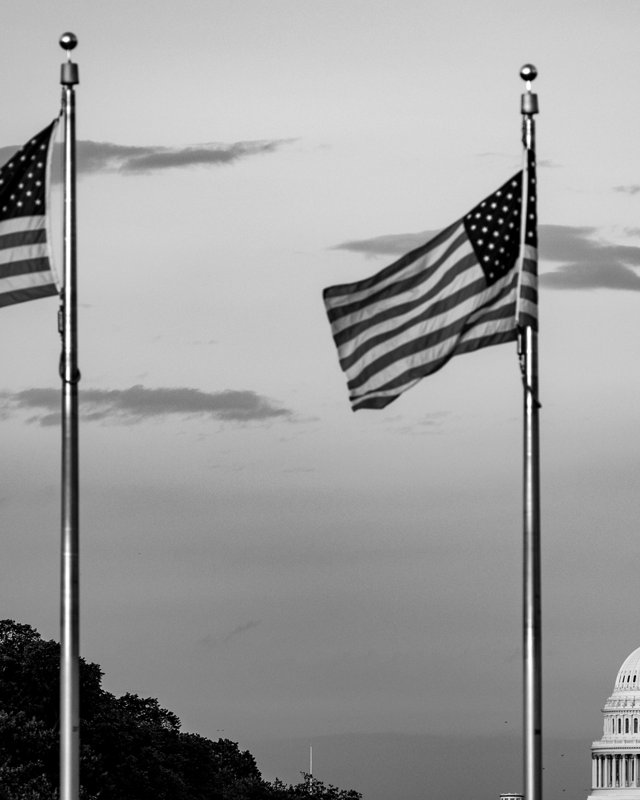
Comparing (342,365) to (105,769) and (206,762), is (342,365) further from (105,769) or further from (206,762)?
(206,762)

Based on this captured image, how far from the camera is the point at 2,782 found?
393 feet

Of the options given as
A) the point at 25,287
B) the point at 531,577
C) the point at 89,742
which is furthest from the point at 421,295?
the point at 89,742

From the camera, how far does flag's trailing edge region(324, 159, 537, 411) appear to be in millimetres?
47406

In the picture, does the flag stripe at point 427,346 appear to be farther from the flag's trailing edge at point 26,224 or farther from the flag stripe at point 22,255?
the flag stripe at point 22,255

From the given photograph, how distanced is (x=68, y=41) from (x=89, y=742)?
88288 millimetres

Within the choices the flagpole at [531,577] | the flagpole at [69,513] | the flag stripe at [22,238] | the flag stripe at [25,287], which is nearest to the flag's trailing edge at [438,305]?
the flagpole at [531,577]

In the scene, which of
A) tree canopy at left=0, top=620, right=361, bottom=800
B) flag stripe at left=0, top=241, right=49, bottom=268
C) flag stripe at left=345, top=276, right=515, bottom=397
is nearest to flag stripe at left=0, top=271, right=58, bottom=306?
flag stripe at left=0, top=241, right=49, bottom=268

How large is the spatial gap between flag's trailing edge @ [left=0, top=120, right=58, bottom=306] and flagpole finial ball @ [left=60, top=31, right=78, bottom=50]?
5.13 feet

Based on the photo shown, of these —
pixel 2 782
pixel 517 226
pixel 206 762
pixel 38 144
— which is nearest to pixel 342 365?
pixel 517 226

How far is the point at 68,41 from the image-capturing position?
49.2 m

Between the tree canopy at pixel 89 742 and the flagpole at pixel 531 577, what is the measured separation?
73.1 meters

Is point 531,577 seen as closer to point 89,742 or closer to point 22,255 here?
point 22,255

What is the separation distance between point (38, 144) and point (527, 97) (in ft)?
31.9

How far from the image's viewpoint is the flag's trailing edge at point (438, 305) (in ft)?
156
